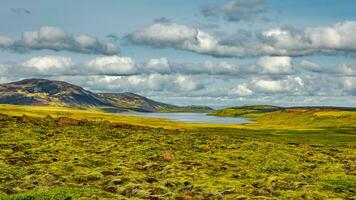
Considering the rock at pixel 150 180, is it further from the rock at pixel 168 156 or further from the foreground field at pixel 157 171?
the rock at pixel 168 156

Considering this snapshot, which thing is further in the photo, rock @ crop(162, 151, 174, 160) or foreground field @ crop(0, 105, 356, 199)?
rock @ crop(162, 151, 174, 160)

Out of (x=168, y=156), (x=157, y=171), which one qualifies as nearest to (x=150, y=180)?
(x=157, y=171)

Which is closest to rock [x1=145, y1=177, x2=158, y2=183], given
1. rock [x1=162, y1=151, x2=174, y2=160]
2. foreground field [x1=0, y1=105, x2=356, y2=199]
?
foreground field [x1=0, y1=105, x2=356, y2=199]

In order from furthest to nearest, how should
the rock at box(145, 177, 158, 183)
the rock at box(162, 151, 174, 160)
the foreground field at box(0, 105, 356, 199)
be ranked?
the rock at box(162, 151, 174, 160)
the rock at box(145, 177, 158, 183)
the foreground field at box(0, 105, 356, 199)

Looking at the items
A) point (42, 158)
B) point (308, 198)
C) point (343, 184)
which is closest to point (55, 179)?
point (42, 158)

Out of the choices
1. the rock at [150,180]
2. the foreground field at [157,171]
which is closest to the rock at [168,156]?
the foreground field at [157,171]

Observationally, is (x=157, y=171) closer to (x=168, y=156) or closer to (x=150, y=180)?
(x=150, y=180)

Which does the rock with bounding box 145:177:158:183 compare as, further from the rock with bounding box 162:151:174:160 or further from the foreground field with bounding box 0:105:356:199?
the rock with bounding box 162:151:174:160

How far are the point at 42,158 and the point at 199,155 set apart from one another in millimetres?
18745

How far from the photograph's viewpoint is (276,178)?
37.2 metres

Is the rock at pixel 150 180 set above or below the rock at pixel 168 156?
below

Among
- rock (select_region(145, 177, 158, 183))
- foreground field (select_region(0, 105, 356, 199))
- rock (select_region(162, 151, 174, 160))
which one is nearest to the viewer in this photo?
foreground field (select_region(0, 105, 356, 199))

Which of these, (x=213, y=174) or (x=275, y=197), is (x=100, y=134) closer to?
(x=213, y=174)

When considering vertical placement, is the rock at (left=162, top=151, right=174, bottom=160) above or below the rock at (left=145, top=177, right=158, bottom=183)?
above
